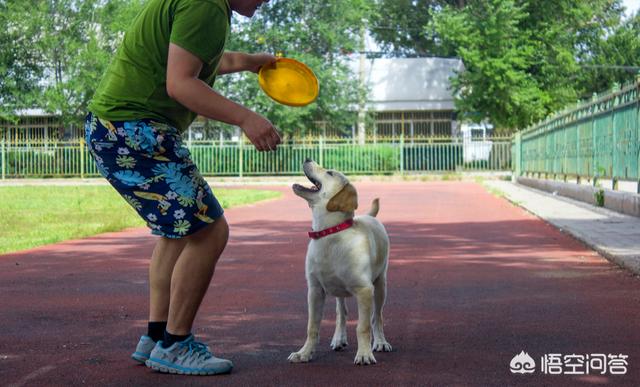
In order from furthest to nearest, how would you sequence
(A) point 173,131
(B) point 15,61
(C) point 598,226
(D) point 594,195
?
(B) point 15,61, (D) point 594,195, (C) point 598,226, (A) point 173,131

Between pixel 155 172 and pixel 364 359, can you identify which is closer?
pixel 155 172

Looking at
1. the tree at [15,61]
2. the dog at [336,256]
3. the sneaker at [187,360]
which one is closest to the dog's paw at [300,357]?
the dog at [336,256]

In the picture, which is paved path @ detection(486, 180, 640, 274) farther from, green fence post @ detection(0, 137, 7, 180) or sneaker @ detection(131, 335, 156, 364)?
green fence post @ detection(0, 137, 7, 180)

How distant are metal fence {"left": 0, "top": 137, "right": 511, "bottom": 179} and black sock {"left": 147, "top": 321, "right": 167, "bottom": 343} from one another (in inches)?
1587

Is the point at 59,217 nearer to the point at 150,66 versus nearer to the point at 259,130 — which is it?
the point at 150,66

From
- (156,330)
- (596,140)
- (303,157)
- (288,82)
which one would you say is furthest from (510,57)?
(156,330)

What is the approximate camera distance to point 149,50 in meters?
5.02

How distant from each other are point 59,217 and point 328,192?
14632 mm

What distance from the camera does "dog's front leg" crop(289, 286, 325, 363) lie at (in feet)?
18.0

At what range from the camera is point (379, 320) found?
5.91 metres

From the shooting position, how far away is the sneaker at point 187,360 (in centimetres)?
516

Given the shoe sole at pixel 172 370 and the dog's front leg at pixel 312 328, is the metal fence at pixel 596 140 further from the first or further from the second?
the shoe sole at pixel 172 370

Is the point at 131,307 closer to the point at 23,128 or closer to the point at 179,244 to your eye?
the point at 179,244

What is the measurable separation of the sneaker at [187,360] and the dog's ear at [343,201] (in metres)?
0.97
